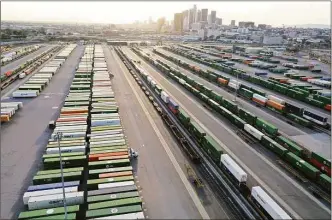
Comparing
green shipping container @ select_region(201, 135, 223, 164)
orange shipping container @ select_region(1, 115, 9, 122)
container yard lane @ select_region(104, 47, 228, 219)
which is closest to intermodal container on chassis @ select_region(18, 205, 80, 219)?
container yard lane @ select_region(104, 47, 228, 219)

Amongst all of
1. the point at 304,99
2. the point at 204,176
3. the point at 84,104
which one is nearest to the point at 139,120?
the point at 84,104

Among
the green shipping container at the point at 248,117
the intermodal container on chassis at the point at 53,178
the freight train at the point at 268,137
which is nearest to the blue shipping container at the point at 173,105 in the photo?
the freight train at the point at 268,137

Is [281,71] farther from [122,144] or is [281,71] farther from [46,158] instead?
[46,158]

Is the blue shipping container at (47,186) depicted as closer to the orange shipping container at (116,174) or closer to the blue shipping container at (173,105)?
the orange shipping container at (116,174)

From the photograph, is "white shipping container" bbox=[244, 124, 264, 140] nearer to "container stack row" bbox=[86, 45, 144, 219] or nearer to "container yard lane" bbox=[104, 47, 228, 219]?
"container yard lane" bbox=[104, 47, 228, 219]

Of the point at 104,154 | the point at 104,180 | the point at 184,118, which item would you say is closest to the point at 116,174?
the point at 104,180

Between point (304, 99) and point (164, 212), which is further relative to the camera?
point (304, 99)
